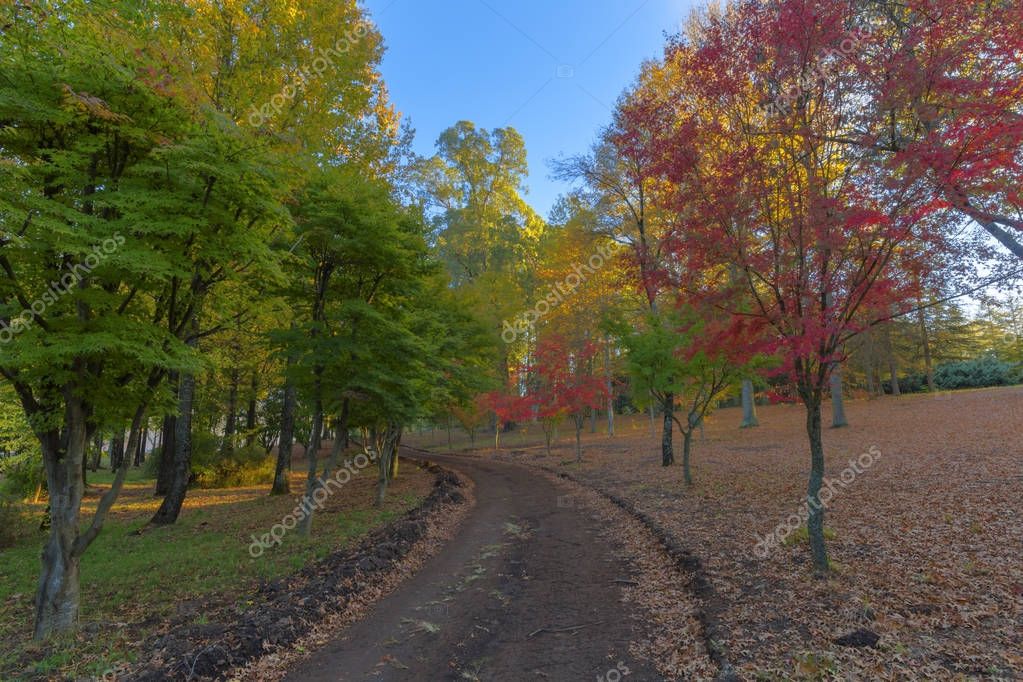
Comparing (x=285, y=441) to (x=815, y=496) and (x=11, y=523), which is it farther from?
(x=815, y=496)

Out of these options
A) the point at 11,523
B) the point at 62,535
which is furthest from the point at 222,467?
the point at 62,535

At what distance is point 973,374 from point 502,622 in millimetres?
49473

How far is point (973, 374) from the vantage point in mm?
39469

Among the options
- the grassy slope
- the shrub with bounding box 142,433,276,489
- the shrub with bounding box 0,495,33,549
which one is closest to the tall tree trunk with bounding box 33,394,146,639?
the grassy slope

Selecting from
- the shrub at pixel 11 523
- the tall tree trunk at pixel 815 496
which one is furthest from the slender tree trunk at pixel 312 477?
the tall tree trunk at pixel 815 496

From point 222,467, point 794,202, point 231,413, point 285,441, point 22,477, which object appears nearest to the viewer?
point 794,202

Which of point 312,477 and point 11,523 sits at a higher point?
point 312,477

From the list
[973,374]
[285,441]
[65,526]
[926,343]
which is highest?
[926,343]

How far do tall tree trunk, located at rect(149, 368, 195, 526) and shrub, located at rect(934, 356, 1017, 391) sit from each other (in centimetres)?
4924

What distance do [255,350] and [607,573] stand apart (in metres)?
16.9

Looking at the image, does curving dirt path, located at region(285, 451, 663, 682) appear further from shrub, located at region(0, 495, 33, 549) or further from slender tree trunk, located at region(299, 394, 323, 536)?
shrub, located at region(0, 495, 33, 549)

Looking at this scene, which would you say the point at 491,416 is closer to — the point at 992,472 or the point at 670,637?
the point at 992,472

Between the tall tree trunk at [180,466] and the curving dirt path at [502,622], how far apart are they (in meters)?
8.82

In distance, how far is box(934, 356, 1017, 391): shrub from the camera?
38.0m
